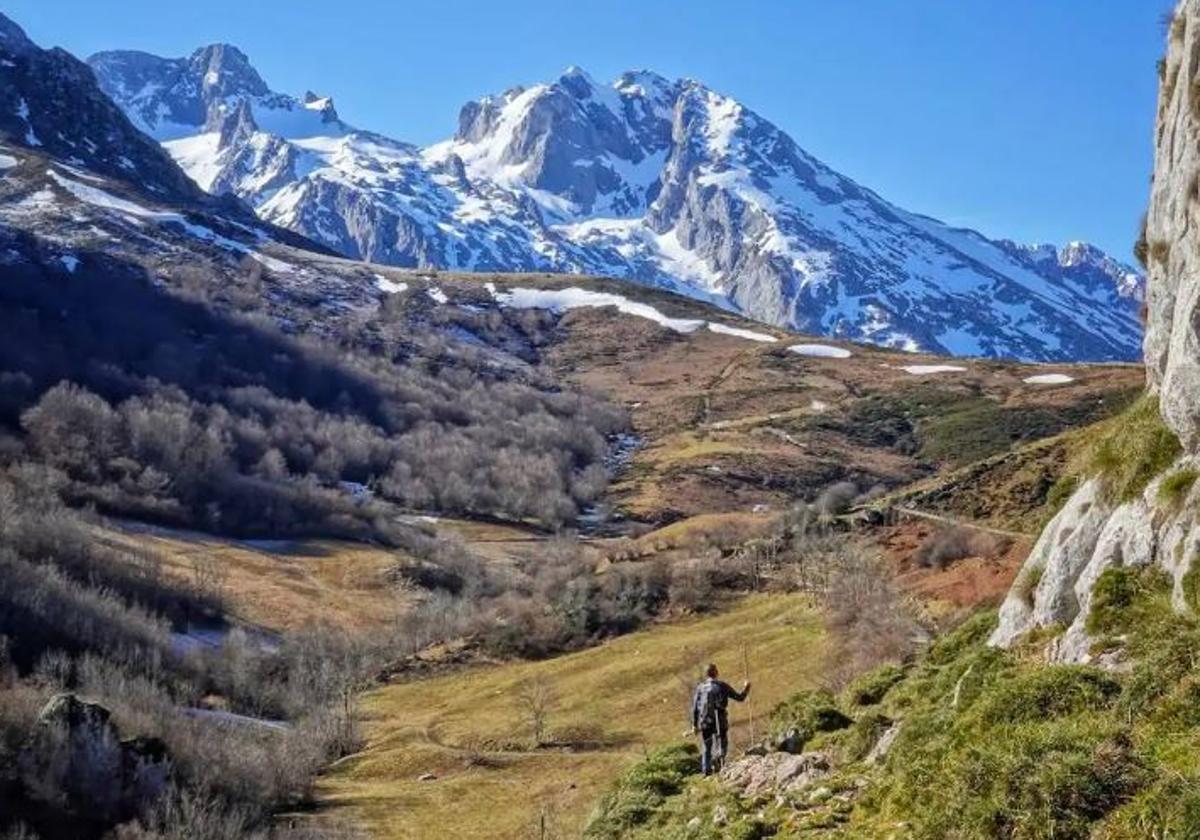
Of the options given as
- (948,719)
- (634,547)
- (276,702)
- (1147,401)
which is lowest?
(276,702)

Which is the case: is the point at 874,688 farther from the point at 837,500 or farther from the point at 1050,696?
the point at 837,500

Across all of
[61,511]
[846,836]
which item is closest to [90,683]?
[61,511]

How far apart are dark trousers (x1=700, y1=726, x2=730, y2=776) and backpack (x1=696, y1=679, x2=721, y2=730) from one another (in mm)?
136

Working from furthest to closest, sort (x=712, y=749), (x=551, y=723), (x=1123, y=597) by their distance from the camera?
(x=551, y=723)
(x=712, y=749)
(x=1123, y=597)

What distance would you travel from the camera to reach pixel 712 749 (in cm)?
2344

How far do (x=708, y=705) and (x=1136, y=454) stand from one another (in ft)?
32.2

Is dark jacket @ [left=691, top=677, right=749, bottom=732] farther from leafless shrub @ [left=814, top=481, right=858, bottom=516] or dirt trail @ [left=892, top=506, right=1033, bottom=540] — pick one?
leafless shrub @ [left=814, top=481, right=858, bottom=516]

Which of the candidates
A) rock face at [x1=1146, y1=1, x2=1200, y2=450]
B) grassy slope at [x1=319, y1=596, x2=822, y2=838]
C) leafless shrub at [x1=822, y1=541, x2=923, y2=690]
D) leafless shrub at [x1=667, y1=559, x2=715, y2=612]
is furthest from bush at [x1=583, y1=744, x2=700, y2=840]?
leafless shrub at [x1=667, y1=559, x2=715, y2=612]

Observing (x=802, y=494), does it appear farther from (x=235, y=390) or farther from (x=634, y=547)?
(x=235, y=390)

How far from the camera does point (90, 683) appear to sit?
6306 centimetres

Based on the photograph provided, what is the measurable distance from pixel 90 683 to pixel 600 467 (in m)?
128

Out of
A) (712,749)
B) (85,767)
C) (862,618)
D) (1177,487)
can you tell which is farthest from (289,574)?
(1177,487)

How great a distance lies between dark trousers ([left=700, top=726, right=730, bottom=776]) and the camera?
2331 cm

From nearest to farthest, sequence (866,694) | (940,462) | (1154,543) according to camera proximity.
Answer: (1154,543), (866,694), (940,462)
